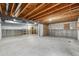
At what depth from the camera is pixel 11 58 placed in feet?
7.81

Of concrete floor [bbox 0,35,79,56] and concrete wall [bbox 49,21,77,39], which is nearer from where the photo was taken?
concrete floor [bbox 0,35,79,56]

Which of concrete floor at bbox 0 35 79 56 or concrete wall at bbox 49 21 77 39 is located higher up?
concrete wall at bbox 49 21 77 39

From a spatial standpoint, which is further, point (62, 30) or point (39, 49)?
point (62, 30)

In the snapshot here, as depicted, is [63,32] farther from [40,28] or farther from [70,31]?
[40,28]

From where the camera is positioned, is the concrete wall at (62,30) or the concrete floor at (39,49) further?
the concrete wall at (62,30)

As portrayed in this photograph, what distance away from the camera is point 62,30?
9.38 meters

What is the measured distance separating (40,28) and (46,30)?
1.11 metres

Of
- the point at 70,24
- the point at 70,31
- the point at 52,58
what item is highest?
the point at 70,24

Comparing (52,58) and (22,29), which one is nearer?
(52,58)

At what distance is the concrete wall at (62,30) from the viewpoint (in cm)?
802

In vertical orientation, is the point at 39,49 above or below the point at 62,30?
below

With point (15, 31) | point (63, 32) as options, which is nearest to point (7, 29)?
point (15, 31)

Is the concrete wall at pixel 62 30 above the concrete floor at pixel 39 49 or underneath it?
above

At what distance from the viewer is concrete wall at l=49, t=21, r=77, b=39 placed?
8.02 meters
